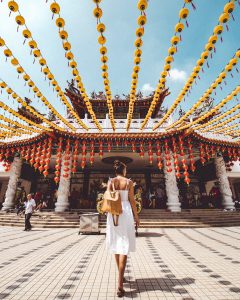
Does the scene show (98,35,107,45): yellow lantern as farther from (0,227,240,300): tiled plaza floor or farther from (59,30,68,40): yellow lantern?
(0,227,240,300): tiled plaza floor

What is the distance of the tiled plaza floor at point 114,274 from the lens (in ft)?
6.93

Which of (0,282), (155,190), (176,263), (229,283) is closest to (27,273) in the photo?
(0,282)

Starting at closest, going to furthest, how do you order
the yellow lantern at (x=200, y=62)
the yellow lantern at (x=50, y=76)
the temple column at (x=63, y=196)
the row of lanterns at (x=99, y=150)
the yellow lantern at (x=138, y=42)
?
the yellow lantern at (x=138, y=42), the yellow lantern at (x=200, y=62), the yellow lantern at (x=50, y=76), the row of lanterns at (x=99, y=150), the temple column at (x=63, y=196)

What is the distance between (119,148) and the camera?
11.4 metres

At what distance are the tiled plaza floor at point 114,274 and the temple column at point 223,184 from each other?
7.95 metres

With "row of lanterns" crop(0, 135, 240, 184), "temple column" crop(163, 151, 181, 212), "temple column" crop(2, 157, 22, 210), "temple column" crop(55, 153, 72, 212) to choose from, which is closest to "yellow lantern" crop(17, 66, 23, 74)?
"row of lanterns" crop(0, 135, 240, 184)

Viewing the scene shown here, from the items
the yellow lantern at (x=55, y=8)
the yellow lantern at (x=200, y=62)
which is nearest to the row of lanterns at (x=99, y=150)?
the yellow lantern at (x=200, y=62)

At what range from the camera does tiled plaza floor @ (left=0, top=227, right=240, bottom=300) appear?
83.2 inches

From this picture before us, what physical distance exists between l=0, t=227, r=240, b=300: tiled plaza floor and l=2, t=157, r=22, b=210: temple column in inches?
326

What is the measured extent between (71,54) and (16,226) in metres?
8.16

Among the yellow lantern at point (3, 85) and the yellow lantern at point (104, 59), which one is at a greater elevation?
the yellow lantern at point (3, 85)

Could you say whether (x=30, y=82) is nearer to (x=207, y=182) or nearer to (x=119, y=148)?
(x=119, y=148)

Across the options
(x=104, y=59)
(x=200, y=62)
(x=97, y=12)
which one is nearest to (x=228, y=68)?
(x=200, y=62)

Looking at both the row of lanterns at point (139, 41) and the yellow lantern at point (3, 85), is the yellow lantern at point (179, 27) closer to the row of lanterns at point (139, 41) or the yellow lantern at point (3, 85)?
the row of lanterns at point (139, 41)
